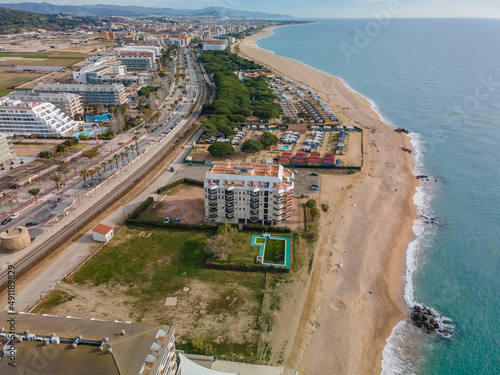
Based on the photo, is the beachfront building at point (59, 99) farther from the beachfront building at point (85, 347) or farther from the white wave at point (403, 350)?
the white wave at point (403, 350)

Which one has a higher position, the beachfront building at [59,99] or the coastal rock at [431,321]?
the beachfront building at [59,99]

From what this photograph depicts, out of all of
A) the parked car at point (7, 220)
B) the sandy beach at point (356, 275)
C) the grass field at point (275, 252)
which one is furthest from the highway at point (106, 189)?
the sandy beach at point (356, 275)

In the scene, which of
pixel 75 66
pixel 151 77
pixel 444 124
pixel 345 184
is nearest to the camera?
pixel 345 184

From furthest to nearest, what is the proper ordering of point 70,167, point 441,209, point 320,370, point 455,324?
point 70,167 → point 441,209 → point 455,324 → point 320,370

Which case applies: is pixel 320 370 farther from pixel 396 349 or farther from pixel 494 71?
pixel 494 71

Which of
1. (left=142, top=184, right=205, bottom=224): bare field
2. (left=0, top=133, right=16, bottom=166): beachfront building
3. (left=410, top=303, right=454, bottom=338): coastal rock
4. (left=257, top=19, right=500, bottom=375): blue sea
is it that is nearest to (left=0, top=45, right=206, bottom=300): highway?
(left=142, top=184, right=205, bottom=224): bare field

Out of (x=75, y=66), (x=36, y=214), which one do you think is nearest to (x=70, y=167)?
(x=36, y=214)

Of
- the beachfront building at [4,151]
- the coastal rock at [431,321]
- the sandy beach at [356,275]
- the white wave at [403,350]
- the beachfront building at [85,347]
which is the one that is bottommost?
the white wave at [403,350]
